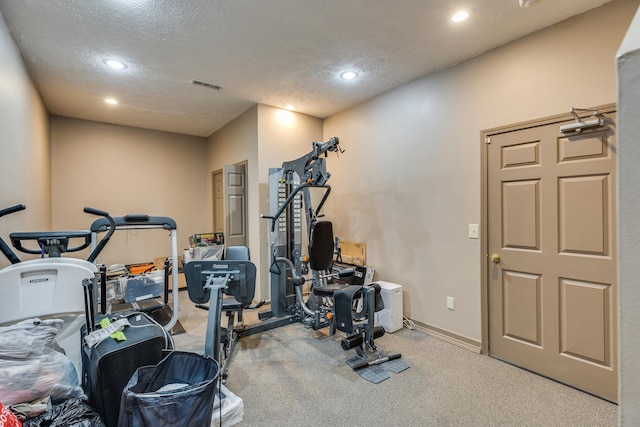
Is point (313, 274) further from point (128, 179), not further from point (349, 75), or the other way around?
point (128, 179)

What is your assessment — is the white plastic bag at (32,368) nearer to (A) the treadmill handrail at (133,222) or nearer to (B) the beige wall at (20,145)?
(A) the treadmill handrail at (133,222)

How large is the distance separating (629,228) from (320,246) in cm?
246

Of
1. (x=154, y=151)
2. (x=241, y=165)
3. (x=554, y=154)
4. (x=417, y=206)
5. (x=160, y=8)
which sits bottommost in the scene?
(x=417, y=206)

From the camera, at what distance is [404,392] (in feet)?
7.06

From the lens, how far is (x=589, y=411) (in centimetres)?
195

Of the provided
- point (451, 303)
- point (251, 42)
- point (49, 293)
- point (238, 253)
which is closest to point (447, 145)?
point (451, 303)

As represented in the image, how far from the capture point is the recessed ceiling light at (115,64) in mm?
2834

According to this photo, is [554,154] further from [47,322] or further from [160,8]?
[47,322]

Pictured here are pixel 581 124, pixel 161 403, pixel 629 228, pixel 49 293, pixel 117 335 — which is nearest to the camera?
pixel 629 228

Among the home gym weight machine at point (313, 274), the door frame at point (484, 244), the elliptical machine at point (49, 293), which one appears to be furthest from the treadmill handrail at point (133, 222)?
the door frame at point (484, 244)

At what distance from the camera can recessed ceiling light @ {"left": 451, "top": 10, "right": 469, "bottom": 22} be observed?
218 cm

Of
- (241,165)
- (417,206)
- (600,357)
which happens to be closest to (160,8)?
(241,165)

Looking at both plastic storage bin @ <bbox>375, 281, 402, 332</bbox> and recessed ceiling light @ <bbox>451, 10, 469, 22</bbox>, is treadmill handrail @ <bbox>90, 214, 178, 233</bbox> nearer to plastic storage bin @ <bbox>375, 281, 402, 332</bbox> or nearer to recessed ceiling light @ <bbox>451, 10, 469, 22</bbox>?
plastic storage bin @ <bbox>375, 281, 402, 332</bbox>

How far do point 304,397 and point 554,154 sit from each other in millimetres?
2664
